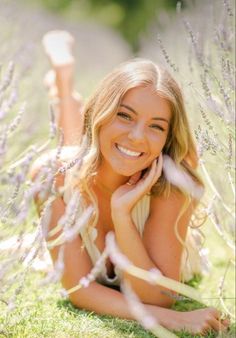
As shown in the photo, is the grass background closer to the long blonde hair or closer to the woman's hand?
the long blonde hair

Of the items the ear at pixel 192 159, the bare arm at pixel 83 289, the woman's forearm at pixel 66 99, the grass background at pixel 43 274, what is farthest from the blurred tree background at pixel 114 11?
the bare arm at pixel 83 289

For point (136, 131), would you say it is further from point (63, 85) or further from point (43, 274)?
point (63, 85)

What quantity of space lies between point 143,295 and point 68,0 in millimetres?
10107

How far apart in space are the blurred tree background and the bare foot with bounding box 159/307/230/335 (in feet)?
29.3

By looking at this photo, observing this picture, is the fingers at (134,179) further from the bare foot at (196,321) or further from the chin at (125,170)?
the bare foot at (196,321)

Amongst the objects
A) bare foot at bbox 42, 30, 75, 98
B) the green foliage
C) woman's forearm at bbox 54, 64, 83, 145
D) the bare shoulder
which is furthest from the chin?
the green foliage

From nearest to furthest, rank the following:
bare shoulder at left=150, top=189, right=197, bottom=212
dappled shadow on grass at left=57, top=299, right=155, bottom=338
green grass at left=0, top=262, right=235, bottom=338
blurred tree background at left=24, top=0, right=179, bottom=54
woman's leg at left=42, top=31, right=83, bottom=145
→ green grass at left=0, top=262, right=235, bottom=338 < dappled shadow on grass at left=57, top=299, right=155, bottom=338 < bare shoulder at left=150, top=189, right=197, bottom=212 < woman's leg at left=42, top=31, right=83, bottom=145 < blurred tree background at left=24, top=0, right=179, bottom=54

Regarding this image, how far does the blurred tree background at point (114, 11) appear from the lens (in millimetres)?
11503

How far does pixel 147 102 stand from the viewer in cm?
262

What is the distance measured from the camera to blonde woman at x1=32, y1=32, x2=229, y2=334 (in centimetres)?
262

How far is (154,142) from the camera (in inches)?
103

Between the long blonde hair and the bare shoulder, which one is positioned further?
the bare shoulder

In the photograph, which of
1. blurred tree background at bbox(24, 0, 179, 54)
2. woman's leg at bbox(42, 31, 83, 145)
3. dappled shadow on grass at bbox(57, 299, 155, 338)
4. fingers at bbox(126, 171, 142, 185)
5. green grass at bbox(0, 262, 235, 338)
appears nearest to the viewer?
green grass at bbox(0, 262, 235, 338)

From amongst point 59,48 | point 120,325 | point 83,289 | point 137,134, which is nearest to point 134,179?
point 137,134
